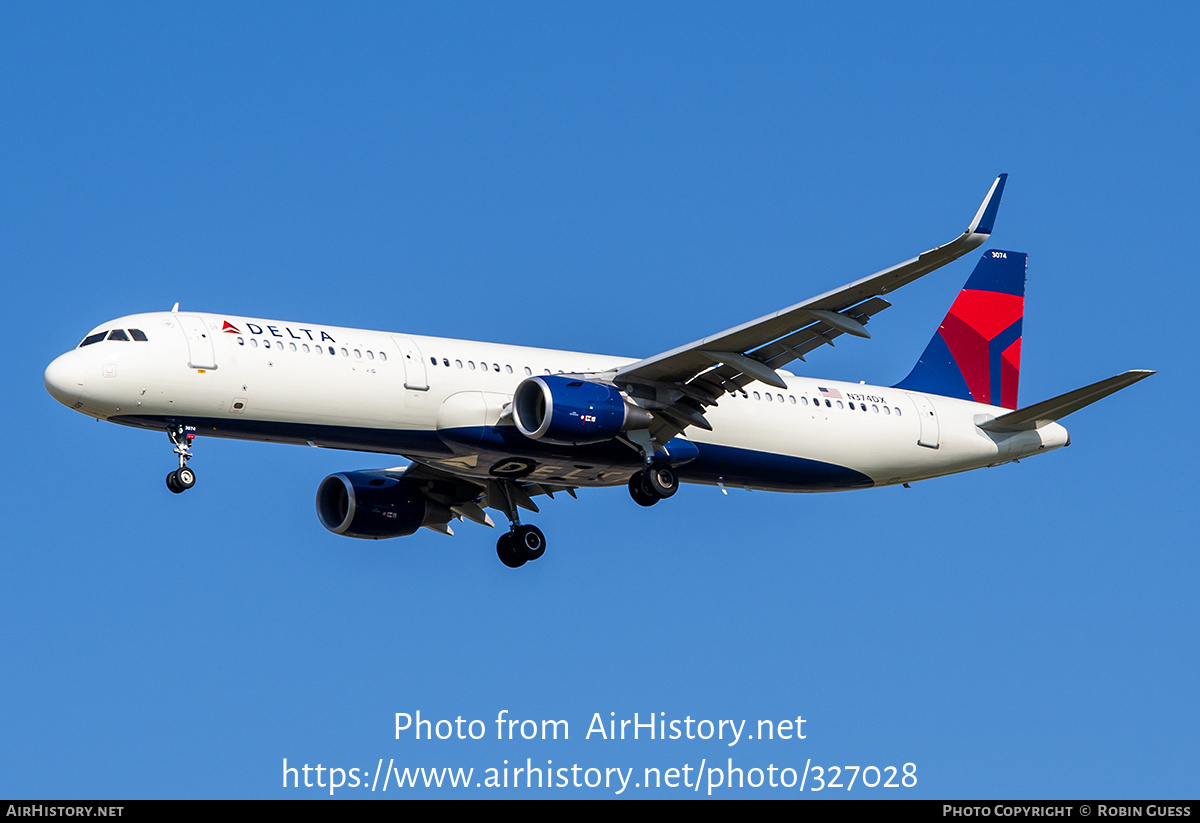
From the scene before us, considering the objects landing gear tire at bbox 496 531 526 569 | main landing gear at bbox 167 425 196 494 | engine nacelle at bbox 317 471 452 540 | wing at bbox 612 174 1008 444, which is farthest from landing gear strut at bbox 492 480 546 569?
main landing gear at bbox 167 425 196 494

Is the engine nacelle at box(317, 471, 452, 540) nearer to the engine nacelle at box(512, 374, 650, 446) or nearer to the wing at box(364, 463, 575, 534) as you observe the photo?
the wing at box(364, 463, 575, 534)

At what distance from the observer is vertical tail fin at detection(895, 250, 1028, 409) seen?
43.2 meters

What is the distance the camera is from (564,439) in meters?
34.5

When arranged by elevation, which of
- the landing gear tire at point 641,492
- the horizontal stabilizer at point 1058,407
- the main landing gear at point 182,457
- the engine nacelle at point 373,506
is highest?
the horizontal stabilizer at point 1058,407

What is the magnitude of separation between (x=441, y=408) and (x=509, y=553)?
6634 mm

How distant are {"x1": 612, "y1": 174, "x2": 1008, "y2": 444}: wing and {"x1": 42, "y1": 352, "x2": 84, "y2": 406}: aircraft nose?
37.2ft

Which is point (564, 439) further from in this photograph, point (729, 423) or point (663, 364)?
point (729, 423)

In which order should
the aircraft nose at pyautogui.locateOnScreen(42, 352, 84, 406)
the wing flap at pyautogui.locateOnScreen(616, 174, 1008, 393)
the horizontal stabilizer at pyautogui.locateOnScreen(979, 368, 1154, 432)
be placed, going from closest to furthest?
the wing flap at pyautogui.locateOnScreen(616, 174, 1008, 393) < the aircraft nose at pyautogui.locateOnScreen(42, 352, 84, 406) < the horizontal stabilizer at pyautogui.locateOnScreen(979, 368, 1154, 432)

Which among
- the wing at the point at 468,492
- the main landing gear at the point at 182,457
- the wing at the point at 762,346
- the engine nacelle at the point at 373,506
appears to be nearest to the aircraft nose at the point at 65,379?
the main landing gear at the point at 182,457

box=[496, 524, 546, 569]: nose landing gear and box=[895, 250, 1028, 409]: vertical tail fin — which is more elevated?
box=[895, 250, 1028, 409]: vertical tail fin

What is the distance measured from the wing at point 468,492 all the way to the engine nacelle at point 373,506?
0.56 ft

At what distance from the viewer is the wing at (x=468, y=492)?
40594mm

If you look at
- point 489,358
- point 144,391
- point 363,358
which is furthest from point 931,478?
point 144,391

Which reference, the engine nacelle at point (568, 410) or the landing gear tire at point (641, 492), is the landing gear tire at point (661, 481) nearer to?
the landing gear tire at point (641, 492)
